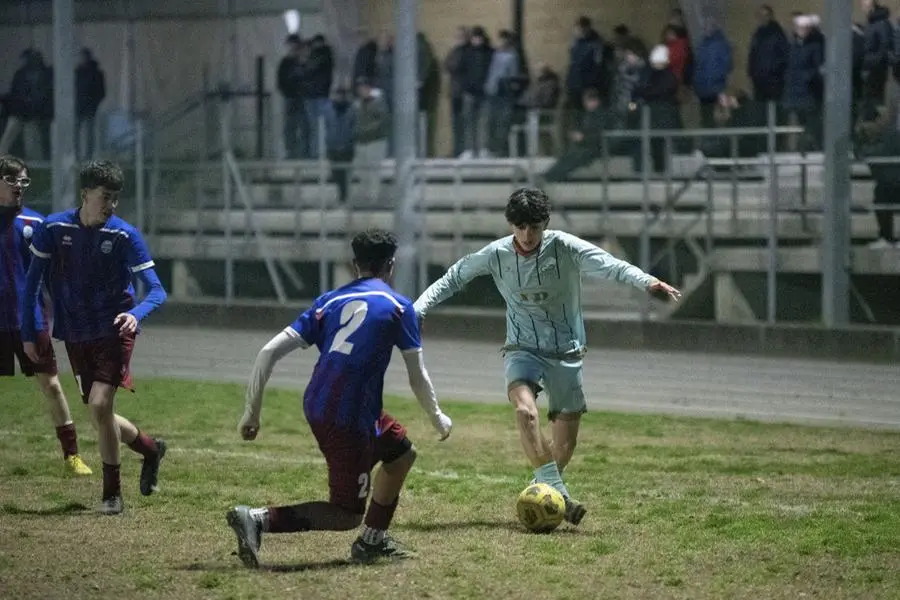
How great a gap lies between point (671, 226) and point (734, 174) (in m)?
0.95

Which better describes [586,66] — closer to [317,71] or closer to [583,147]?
[583,147]

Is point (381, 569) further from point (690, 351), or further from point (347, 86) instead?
point (347, 86)

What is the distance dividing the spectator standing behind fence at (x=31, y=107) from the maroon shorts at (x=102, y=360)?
51.4ft

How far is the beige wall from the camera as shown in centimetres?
2344

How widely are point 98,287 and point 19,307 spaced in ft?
6.23

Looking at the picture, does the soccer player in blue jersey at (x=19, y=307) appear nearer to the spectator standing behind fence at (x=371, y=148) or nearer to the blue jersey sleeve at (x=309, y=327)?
the blue jersey sleeve at (x=309, y=327)

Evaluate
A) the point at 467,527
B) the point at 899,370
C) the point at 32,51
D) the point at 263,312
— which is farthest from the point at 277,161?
the point at 467,527

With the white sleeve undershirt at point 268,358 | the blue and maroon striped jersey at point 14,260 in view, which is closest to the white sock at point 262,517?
the white sleeve undershirt at point 268,358

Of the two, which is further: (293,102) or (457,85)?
(293,102)

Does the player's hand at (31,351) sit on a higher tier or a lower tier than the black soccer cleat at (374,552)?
higher

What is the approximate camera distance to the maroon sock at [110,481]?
9227 millimetres

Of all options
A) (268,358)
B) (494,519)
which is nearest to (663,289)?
(494,519)

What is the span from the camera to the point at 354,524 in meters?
7.73

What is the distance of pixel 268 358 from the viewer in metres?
7.51
